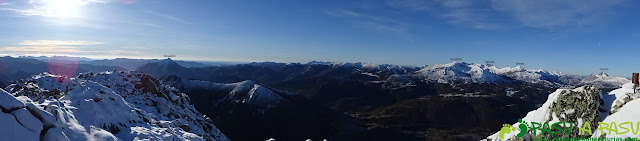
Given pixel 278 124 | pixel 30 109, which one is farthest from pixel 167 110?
pixel 278 124

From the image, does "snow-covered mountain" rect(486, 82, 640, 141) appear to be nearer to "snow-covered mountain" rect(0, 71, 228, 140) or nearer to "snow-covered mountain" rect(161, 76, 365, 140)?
"snow-covered mountain" rect(0, 71, 228, 140)

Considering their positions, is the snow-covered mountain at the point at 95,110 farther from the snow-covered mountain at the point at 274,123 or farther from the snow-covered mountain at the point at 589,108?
the snow-covered mountain at the point at 274,123

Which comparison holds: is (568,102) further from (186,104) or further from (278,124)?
(278,124)

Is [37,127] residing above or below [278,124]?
above

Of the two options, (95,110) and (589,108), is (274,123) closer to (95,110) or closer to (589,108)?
(95,110)

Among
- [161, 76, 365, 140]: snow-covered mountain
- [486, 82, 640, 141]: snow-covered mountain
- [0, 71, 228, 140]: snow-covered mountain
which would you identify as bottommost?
[161, 76, 365, 140]: snow-covered mountain

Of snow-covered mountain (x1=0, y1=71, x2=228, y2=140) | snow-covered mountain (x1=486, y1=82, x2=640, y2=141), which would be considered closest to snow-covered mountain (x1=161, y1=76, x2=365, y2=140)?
snow-covered mountain (x1=0, y1=71, x2=228, y2=140)

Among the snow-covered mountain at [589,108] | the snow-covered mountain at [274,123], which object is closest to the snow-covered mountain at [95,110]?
the snow-covered mountain at [589,108]

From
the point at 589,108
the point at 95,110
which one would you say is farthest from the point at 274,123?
the point at 589,108
